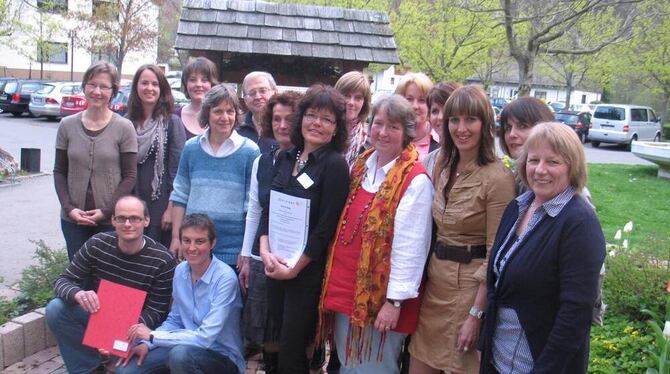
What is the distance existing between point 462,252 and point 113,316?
7.36 ft

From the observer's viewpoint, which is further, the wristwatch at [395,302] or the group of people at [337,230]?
the wristwatch at [395,302]

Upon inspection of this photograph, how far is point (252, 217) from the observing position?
371 centimetres

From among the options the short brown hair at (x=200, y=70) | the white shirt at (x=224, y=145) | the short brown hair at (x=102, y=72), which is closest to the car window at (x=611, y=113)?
the short brown hair at (x=200, y=70)

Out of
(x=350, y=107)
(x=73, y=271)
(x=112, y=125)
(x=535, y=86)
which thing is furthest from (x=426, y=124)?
(x=535, y=86)

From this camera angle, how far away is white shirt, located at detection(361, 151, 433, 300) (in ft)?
9.73

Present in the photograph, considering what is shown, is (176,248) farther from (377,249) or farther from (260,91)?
(377,249)

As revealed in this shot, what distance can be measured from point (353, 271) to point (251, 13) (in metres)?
3.94

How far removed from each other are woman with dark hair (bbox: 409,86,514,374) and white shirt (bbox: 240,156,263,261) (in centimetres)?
118

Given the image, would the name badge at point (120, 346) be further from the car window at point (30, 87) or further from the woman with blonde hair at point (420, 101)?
the car window at point (30, 87)

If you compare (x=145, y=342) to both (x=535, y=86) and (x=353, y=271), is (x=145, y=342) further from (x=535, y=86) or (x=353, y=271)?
(x=535, y=86)

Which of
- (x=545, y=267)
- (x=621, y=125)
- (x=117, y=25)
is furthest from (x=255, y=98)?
(x=117, y=25)

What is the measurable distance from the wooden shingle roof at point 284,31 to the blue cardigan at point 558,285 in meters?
3.80

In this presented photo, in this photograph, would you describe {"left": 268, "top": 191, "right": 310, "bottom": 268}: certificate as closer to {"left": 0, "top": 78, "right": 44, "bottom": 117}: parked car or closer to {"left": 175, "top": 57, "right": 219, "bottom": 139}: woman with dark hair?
{"left": 175, "top": 57, "right": 219, "bottom": 139}: woman with dark hair

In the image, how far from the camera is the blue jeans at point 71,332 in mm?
3904
